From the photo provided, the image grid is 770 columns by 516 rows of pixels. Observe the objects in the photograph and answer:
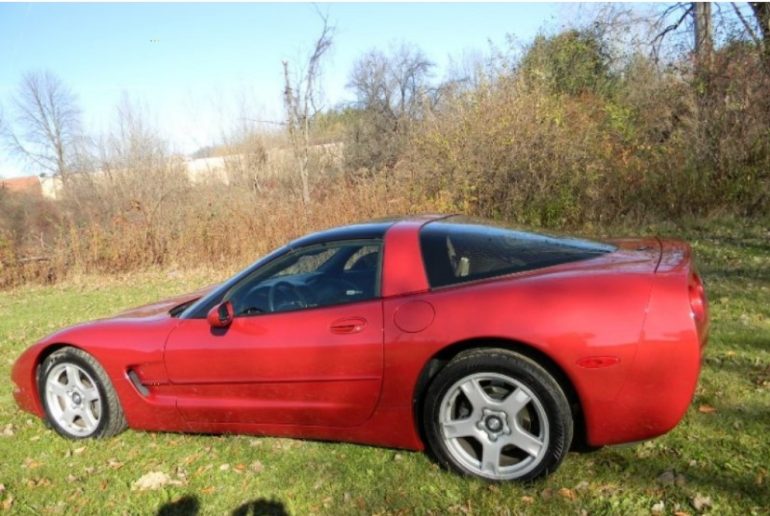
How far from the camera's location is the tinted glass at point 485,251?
3.25m

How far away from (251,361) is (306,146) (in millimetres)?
15237

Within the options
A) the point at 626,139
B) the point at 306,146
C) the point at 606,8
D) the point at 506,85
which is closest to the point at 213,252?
the point at 306,146

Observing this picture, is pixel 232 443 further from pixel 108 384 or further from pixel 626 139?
pixel 626 139

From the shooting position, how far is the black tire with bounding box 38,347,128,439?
4047 millimetres

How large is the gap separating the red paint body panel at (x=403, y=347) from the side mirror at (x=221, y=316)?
0.18 feet

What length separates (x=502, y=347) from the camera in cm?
299

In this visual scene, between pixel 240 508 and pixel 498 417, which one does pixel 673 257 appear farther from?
pixel 240 508

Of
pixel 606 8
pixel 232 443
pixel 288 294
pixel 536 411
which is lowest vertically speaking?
pixel 232 443

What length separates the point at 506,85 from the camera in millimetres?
12906

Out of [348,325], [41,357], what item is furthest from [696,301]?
[41,357]

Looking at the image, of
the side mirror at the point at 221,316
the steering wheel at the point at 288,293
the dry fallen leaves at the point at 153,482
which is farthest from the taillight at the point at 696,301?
the dry fallen leaves at the point at 153,482

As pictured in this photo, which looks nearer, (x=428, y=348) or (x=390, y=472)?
(x=428, y=348)

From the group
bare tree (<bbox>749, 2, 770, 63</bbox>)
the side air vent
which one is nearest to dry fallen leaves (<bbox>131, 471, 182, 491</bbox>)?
the side air vent

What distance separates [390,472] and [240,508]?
2.66 feet
